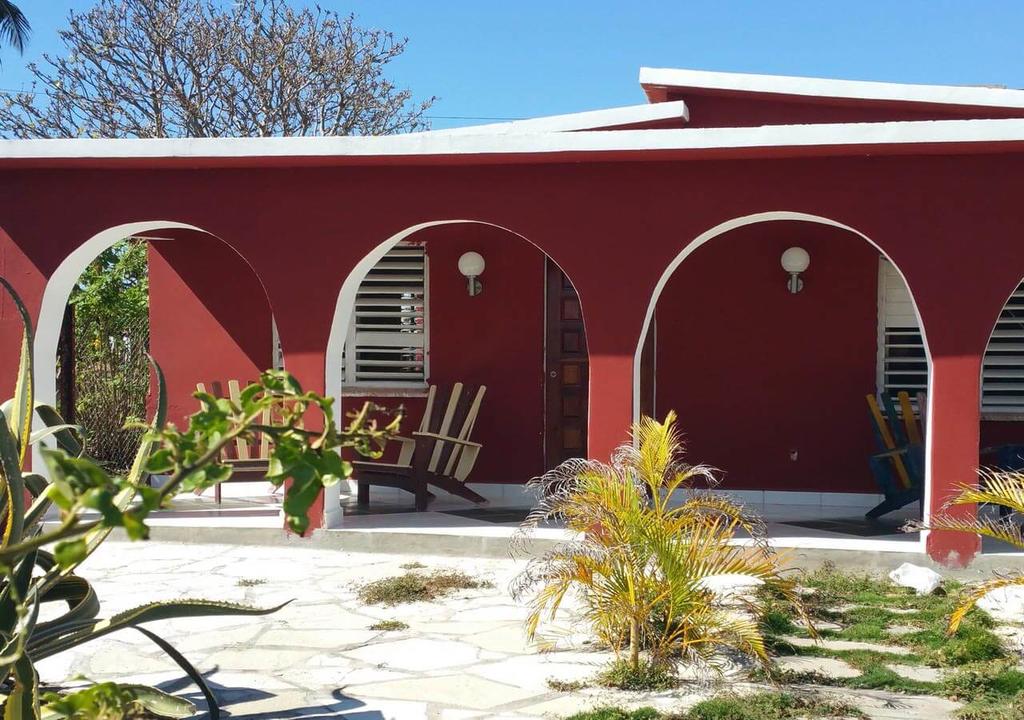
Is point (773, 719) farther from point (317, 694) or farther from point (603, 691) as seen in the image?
point (317, 694)

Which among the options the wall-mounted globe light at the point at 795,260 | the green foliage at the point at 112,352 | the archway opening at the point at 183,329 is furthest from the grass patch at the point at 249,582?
the wall-mounted globe light at the point at 795,260

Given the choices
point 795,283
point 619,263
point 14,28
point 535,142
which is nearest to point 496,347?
point 619,263

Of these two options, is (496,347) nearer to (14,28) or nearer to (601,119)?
(601,119)

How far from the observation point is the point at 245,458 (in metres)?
9.62

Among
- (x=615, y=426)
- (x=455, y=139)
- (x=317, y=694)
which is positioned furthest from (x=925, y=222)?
(x=317, y=694)

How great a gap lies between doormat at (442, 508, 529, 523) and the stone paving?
141 centimetres

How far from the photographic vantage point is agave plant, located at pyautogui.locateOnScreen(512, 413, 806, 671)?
495 cm

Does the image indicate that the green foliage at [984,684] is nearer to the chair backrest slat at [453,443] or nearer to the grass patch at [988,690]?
the grass patch at [988,690]

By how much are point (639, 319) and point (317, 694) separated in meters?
3.91

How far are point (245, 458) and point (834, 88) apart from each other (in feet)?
20.8

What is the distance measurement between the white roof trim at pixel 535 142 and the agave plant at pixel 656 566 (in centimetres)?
270

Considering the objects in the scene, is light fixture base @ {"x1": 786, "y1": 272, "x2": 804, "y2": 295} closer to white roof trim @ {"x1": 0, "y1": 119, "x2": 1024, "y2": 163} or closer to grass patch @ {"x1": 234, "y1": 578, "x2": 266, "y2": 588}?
white roof trim @ {"x1": 0, "y1": 119, "x2": 1024, "y2": 163}

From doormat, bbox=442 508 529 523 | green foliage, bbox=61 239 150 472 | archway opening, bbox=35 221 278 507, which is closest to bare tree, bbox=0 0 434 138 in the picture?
green foliage, bbox=61 239 150 472

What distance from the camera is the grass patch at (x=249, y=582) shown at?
6949 millimetres
